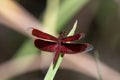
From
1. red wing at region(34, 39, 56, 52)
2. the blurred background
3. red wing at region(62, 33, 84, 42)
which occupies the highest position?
the blurred background

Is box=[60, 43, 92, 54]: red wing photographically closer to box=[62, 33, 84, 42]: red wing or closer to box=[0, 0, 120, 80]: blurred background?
box=[62, 33, 84, 42]: red wing

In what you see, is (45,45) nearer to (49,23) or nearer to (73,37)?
(73,37)

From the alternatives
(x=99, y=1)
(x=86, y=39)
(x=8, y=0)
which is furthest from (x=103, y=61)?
(x=8, y=0)

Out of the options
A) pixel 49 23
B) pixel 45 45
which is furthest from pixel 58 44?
pixel 49 23

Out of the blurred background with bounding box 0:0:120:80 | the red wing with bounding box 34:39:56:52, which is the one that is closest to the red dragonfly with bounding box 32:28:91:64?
the red wing with bounding box 34:39:56:52

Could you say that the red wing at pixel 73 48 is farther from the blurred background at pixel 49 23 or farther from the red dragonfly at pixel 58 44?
the blurred background at pixel 49 23

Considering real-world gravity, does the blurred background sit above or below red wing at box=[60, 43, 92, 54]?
above

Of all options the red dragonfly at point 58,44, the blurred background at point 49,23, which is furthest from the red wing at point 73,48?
the blurred background at point 49,23

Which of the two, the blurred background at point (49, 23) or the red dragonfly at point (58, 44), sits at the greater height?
the blurred background at point (49, 23)
